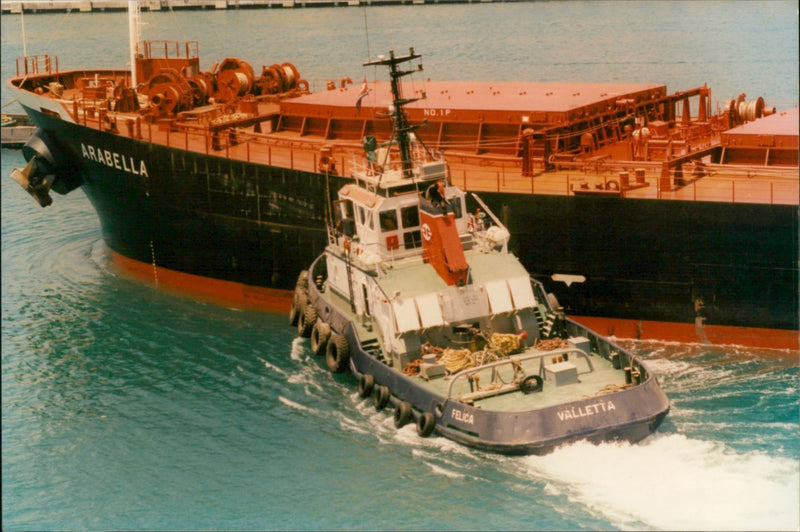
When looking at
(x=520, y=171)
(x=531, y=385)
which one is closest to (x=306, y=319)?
(x=520, y=171)

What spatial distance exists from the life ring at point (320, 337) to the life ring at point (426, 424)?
5.37 meters

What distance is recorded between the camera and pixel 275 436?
23812 millimetres

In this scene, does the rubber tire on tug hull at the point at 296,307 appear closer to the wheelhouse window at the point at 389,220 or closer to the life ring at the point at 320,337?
the life ring at the point at 320,337

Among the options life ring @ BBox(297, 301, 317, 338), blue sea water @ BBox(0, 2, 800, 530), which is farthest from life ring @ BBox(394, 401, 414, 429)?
life ring @ BBox(297, 301, 317, 338)

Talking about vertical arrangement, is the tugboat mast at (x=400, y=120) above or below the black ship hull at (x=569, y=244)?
above

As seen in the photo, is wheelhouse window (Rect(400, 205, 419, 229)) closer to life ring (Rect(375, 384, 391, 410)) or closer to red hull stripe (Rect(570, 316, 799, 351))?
life ring (Rect(375, 384, 391, 410))

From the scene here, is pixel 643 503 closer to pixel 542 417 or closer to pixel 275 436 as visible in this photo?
pixel 542 417

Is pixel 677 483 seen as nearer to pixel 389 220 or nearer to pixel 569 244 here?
pixel 389 220

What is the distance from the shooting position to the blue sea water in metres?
19.8

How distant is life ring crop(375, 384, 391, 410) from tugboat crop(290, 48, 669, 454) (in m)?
0.04

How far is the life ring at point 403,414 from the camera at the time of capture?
22.9m

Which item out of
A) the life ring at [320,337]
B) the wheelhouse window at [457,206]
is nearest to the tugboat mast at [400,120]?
the wheelhouse window at [457,206]

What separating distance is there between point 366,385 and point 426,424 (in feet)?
9.49

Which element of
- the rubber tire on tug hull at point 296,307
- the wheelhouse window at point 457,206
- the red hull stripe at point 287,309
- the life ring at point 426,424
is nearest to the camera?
the life ring at point 426,424
